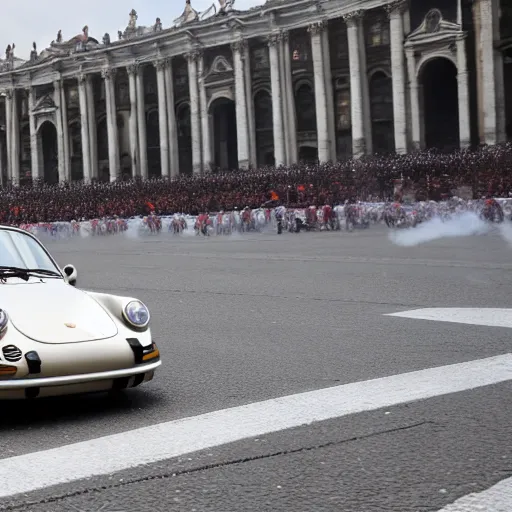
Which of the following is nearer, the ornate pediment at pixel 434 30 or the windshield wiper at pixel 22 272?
the windshield wiper at pixel 22 272

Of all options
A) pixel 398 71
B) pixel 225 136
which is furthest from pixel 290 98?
pixel 398 71

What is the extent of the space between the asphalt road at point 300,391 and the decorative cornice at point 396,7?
2847cm

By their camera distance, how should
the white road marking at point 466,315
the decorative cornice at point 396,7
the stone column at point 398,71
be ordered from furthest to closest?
the decorative cornice at point 396,7, the stone column at point 398,71, the white road marking at point 466,315

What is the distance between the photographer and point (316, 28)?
45469 millimetres

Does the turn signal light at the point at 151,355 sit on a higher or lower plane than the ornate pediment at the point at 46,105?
lower

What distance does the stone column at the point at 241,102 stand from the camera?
4875cm

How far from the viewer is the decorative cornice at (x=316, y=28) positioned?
45281 millimetres

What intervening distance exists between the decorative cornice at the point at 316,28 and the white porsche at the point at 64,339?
133 feet

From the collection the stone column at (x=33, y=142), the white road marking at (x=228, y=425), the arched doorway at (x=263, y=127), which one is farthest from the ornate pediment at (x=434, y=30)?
the white road marking at (x=228, y=425)

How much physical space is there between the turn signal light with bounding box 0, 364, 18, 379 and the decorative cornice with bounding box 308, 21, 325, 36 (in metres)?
41.7

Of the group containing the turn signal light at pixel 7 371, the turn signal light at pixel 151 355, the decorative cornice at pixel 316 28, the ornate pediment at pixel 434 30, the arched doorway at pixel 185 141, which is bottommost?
the turn signal light at pixel 151 355

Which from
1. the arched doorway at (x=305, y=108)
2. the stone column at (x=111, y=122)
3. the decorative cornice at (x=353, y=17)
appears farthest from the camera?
the stone column at (x=111, y=122)

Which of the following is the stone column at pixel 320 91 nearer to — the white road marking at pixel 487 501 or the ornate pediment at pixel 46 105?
the ornate pediment at pixel 46 105

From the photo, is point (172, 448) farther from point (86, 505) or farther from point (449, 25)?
point (449, 25)
